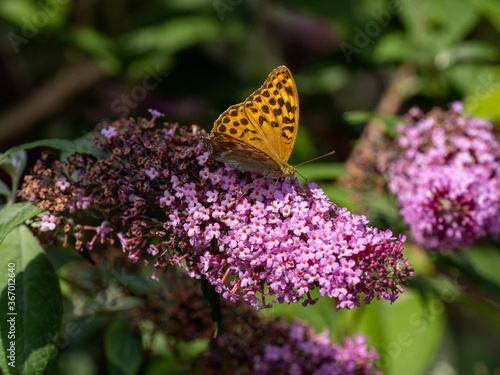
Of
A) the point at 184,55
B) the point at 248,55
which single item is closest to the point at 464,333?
the point at 248,55

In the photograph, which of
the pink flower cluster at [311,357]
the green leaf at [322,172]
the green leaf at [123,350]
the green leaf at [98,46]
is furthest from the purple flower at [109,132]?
the green leaf at [98,46]

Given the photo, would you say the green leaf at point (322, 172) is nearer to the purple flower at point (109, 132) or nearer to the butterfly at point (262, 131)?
the butterfly at point (262, 131)

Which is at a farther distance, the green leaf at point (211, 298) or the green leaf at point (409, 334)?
the green leaf at point (409, 334)

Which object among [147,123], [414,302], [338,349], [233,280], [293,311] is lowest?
[414,302]

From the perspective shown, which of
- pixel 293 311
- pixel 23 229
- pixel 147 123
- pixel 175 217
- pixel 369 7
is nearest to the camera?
pixel 175 217

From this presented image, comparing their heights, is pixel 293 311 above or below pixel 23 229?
below

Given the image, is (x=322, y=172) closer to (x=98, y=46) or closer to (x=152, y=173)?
(x=152, y=173)

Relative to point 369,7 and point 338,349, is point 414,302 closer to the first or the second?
point 338,349
